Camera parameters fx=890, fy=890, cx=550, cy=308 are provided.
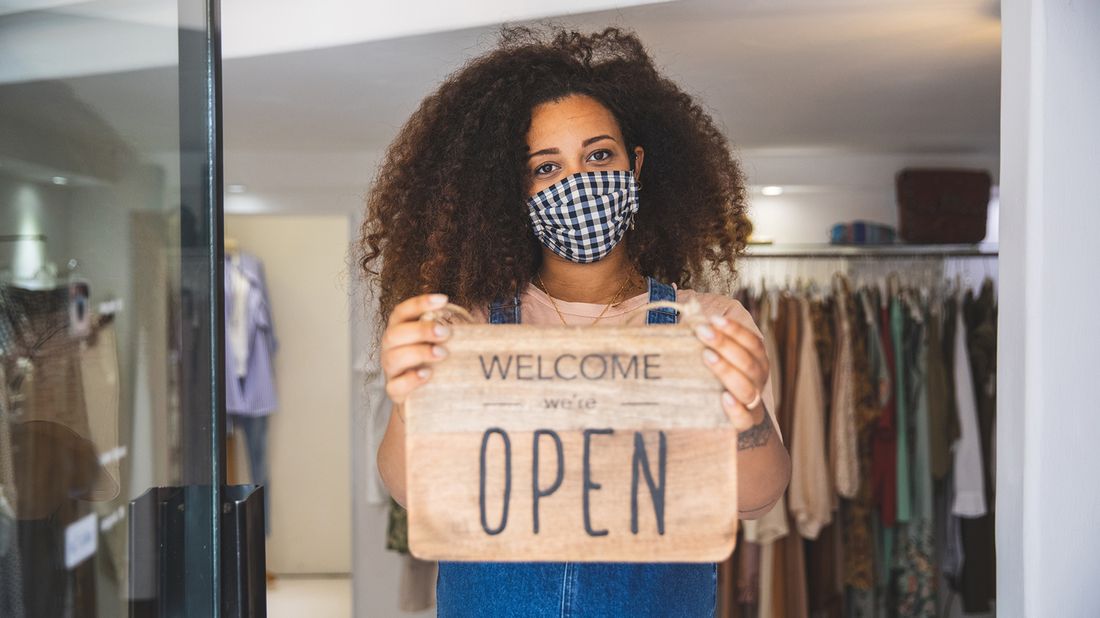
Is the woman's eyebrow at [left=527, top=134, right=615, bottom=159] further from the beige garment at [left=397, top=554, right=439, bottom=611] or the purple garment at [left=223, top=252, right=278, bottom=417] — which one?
the purple garment at [left=223, top=252, right=278, bottom=417]

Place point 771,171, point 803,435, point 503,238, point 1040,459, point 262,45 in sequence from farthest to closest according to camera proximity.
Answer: point 771,171 < point 803,435 < point 262,45 < point 503,238 < point 1040,459

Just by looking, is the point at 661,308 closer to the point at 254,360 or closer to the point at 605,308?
Result: the point at 605,308

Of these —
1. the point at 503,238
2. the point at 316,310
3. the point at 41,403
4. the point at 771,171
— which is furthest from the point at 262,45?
the point at 316,310

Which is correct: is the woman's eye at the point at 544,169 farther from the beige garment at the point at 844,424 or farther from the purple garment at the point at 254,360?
the purple garment at the point at 254,360

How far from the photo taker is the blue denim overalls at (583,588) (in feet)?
4.16

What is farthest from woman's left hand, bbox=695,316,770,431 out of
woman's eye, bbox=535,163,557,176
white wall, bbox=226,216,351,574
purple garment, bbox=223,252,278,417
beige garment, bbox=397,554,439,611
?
white wall, bbox=226,216,351,574

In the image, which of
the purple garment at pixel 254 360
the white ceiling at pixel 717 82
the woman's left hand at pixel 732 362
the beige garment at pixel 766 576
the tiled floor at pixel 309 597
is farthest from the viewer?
the purple garment at pixel 254 360

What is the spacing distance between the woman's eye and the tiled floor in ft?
12.0

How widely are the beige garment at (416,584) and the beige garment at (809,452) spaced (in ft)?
4.53

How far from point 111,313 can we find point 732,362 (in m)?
0.68

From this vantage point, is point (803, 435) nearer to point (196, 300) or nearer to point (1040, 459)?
point (1040, 459)

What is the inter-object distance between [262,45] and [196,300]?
1.41m

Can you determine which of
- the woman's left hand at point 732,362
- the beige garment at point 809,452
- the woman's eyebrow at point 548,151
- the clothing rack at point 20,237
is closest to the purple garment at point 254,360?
the beige garment at point 809,452

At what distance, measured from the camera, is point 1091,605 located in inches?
52.2
